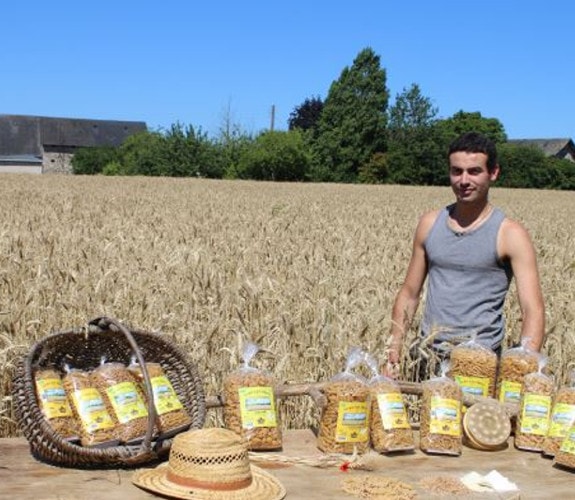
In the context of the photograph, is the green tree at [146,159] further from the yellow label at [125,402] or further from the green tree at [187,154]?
the yellow label at [125,402]

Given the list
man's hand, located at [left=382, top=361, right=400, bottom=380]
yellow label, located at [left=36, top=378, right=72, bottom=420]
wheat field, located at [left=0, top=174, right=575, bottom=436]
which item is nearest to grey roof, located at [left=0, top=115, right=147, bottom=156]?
wheat field, located at [left=0, top=174, right=575, bottom=436]

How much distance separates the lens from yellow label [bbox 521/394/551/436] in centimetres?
319

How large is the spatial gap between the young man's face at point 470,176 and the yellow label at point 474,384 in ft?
2.83

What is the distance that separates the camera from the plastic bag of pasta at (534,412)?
125 inches

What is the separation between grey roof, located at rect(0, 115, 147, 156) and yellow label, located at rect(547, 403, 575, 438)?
325ft

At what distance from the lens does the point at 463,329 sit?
412 cm

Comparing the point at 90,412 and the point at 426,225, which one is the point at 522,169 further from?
the point at 90,412

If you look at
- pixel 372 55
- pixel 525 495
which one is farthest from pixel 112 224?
pixel 372 55

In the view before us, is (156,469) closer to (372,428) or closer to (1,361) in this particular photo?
(372,428)

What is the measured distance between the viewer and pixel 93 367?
10.7 feet

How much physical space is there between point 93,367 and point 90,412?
1.12 feet

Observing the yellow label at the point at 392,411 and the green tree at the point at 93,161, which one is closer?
the yellow label at the point at 392,411

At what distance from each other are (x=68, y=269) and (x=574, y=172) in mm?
61983

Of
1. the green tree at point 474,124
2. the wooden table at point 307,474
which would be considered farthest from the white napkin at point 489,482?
the green tree at point 474,124
